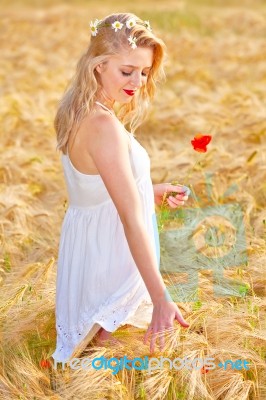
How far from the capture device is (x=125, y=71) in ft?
8.89

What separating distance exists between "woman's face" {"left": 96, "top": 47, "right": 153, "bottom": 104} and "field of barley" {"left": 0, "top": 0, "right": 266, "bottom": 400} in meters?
0.80

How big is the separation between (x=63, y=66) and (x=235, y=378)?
8032mm

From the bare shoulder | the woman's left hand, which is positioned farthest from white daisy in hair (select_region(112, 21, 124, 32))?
the woman's left hand

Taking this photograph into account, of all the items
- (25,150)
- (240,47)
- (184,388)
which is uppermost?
(184,388)

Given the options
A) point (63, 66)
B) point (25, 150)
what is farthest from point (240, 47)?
point (25, 150)

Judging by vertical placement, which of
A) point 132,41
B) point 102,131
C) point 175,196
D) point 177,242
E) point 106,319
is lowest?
point 177,242

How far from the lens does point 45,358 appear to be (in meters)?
2.82

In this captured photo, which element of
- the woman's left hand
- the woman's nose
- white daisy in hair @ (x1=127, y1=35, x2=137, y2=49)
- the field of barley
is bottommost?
the field of barley

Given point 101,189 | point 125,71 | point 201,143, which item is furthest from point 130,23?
point 201,143

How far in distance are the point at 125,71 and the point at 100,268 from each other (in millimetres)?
670

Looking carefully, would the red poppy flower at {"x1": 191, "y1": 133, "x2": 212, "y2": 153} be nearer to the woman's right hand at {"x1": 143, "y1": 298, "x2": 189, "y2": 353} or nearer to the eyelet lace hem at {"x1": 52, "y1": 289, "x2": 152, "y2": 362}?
the eyelet lace hem at {"x1": 52, "y1": 289, "x2": 152, "y2": 362}

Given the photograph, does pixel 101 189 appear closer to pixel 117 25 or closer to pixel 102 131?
pixel 102 131

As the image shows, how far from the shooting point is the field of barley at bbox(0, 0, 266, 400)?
2643 mm

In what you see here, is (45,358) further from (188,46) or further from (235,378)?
(188,46)
